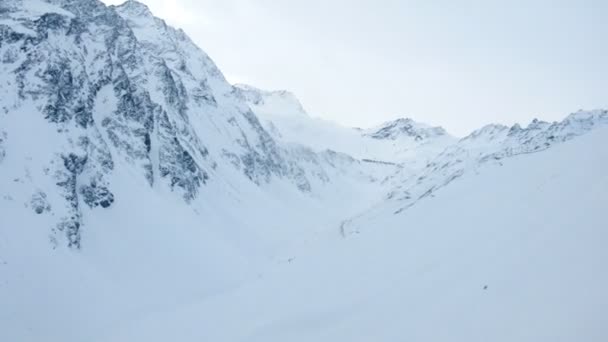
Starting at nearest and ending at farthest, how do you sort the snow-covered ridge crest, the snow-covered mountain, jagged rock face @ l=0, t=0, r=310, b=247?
the snow-covered mountain
the snow-covered ridge crest
jagged rock face @ l=0, t=0, r=310, b=247

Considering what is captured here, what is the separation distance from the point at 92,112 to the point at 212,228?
23.8 m

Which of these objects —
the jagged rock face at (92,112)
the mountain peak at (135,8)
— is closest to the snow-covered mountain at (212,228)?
the jagged rock face at (92,112)

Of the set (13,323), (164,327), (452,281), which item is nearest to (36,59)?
(13,323)

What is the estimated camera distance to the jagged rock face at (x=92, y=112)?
53750mm

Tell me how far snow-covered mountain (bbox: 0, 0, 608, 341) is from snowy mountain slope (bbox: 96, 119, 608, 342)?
0.25 feet

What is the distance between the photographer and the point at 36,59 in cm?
6084

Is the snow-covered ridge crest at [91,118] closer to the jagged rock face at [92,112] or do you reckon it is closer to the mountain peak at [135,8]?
the jagged rock face at [92,112]

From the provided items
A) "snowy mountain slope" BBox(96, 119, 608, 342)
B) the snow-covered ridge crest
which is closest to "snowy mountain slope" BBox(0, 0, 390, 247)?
the snow-covered ridge crest

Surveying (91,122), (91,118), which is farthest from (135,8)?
(91,122)

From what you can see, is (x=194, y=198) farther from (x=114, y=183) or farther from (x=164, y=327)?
(x=164, y=327)

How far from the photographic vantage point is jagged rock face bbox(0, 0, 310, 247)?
53750mm

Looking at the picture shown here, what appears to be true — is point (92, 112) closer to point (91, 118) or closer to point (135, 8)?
point (91, 118)

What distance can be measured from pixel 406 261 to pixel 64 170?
148 ft

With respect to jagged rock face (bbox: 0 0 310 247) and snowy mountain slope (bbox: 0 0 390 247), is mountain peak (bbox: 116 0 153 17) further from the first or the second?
jagged rock face (bbox: 0 0 310 247)
